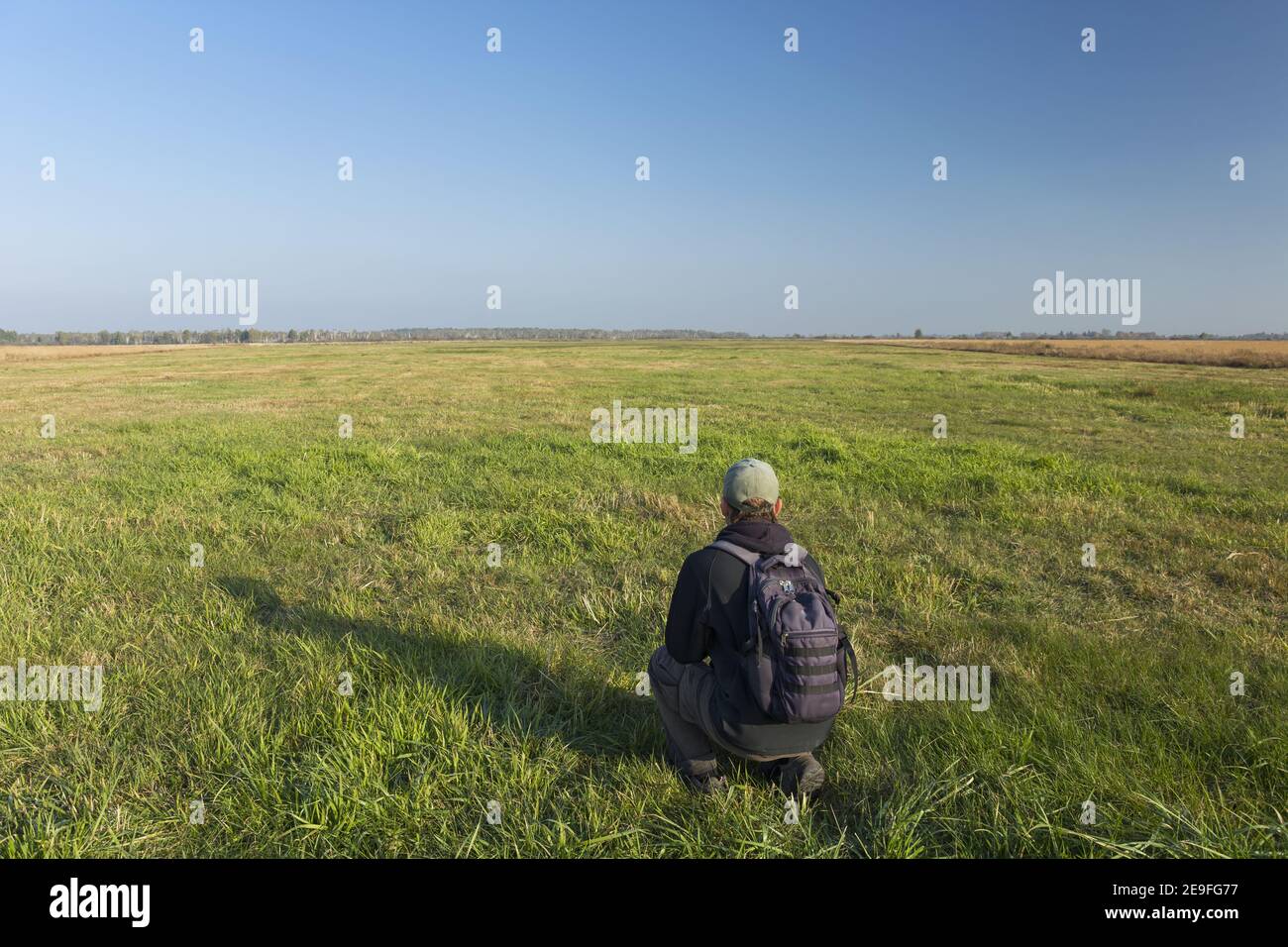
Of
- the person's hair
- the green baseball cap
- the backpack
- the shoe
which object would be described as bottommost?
Result: the shoe

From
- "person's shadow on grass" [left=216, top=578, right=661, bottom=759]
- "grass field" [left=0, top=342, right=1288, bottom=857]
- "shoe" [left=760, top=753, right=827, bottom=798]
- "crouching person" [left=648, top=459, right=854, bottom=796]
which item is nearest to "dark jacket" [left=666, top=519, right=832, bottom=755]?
"crouching person" [left=648, top=459, right=854, bottom=796]

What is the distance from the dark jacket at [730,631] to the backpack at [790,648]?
0.31 ft

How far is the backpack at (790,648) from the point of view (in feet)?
9.18

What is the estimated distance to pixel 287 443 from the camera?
1310 cm

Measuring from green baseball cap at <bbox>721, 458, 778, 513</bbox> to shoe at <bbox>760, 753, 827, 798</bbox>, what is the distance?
4.22 feet

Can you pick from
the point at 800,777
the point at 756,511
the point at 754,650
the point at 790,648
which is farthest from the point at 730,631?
the point at 800,777

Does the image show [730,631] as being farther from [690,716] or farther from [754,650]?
[690,716]

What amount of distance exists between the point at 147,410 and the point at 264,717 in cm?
2123

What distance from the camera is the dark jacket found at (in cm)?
306

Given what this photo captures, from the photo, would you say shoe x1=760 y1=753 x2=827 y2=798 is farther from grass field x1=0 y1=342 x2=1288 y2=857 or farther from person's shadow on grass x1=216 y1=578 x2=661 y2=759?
person's shadow on grass x1=216 y1=578 x2=661 y2=759

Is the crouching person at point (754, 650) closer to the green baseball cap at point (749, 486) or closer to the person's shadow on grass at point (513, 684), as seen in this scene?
the green baseball cap at point (749, 486)

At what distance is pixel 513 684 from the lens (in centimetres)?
430
